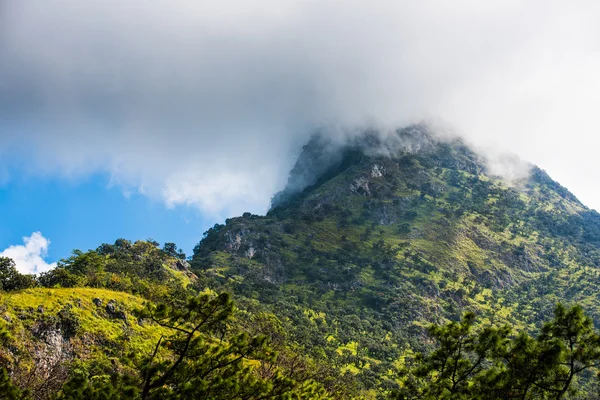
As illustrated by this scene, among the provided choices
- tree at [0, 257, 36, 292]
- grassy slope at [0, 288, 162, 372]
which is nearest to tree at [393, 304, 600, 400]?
grassy slope at [0, 288, 162, 372]

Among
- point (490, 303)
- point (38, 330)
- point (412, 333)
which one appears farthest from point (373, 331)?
point (38, 330)

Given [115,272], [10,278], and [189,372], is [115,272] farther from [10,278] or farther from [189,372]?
[189,372]

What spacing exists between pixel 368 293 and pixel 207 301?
18296 cm

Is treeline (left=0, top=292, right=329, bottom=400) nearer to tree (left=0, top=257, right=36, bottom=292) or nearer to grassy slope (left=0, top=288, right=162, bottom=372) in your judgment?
grassy slope (left=0, top=288, right=162, bottom=372)

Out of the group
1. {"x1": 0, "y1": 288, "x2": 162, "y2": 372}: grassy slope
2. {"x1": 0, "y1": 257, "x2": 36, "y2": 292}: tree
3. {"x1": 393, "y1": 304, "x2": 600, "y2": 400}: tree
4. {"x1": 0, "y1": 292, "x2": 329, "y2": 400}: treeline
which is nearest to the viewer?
{"x1": 393, "y1": 304, "x2": 600, "y2": 400}: tree

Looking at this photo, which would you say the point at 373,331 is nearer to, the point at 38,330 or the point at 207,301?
the point at 38,330

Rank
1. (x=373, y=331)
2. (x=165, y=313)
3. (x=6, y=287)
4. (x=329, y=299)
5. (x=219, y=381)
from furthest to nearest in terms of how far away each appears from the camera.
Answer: (x=329, y=299)
(x=373, y=331)
(x=6, y=287)
(x=219, y=381)
(x=165, y=313)

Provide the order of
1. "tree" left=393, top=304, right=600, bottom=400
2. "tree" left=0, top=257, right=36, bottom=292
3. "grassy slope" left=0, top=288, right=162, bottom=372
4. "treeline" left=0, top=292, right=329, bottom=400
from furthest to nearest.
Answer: "tree" left=0, top=257, right=36, bottom=292, "grassy slope" left=0, top=288, right=162, bottom=372, "treeline" left=0, top=292, right=329, bottom=400, "tree" left=393, top=304, right=600, bottom=400

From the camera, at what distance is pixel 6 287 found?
55.1 m

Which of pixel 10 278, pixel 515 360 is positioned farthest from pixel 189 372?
pixel 10 278

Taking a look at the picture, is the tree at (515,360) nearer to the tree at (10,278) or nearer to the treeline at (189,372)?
the treeline at (189,372)

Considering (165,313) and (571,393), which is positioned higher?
(165,313)

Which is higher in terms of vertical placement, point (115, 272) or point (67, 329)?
point (115, 272)

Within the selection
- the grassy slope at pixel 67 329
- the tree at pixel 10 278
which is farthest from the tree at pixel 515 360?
the tree at pixel 10 278
